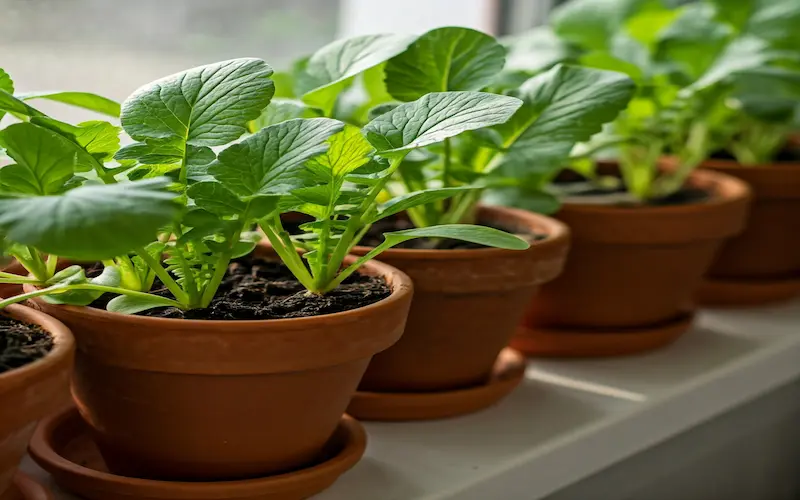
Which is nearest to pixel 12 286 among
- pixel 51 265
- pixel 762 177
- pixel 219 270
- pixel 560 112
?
pixel 51 265

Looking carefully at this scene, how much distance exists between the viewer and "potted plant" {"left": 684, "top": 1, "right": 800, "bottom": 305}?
119 cm

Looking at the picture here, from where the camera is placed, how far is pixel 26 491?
2.14 feet

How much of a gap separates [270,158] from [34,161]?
13 cm

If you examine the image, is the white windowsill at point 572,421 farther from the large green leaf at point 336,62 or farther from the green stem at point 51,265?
the large green leaf at point 336,62

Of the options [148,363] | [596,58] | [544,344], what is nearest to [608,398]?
[544,344]

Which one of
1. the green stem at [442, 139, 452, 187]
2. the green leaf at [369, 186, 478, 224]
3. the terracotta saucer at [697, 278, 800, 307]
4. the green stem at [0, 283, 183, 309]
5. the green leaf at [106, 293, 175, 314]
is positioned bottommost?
the terracotta saucer at [697, 278, 800, 307]

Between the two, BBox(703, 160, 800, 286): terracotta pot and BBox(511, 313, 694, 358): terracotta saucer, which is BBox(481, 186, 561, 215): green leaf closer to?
BBox(511, 313, 694, 358): terracotta saucer

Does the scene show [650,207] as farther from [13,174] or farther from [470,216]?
[13,174]

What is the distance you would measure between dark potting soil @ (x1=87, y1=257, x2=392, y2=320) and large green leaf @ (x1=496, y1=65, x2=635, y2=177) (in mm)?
Answer: 200

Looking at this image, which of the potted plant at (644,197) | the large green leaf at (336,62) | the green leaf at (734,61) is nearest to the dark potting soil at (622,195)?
the potted plant at (644,197)

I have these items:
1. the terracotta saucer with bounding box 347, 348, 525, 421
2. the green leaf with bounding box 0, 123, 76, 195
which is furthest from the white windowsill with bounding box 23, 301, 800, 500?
the green leaf with bounding box 0, 123, 76, 195

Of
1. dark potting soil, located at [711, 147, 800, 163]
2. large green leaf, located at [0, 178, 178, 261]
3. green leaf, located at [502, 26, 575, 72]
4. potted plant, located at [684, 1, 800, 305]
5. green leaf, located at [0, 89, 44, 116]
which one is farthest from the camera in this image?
dark potting soil, located at [711, 147, 800, 163]

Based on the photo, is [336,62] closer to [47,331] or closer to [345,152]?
[345,152]

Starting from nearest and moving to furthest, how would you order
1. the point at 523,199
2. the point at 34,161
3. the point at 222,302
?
1. the point at 34,161
2. the point at 222,302
3. the point at 523,199
